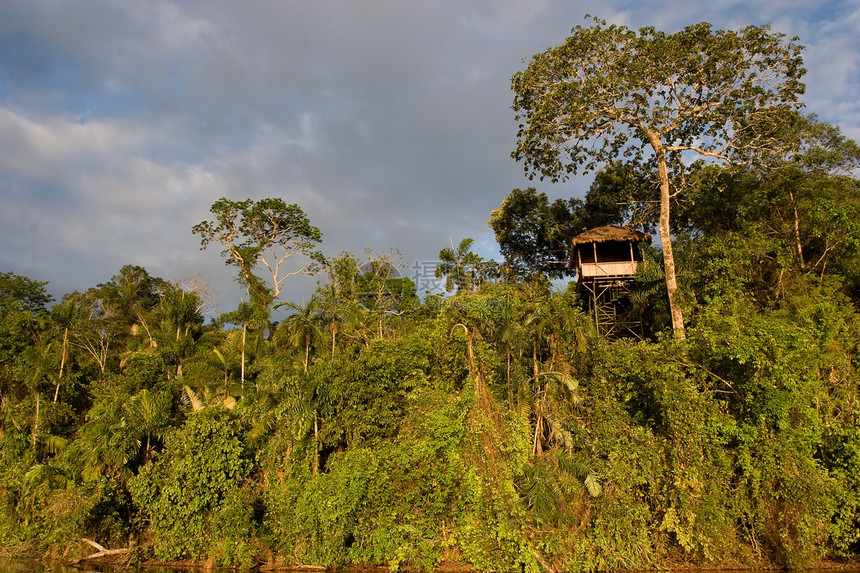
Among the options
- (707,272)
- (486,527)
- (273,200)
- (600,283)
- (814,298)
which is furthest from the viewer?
(273,200)

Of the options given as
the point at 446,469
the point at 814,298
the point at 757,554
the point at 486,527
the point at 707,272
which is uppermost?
the point at 707,272

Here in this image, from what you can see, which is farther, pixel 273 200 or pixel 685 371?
pixel 273 200

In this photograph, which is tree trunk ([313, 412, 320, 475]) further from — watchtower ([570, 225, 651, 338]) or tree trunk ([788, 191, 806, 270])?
tree trunk ([788, 191, 806, 270])

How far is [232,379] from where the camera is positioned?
2739cm

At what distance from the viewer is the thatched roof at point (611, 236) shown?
23.9m

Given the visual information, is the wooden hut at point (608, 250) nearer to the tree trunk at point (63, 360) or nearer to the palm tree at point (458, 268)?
the palm tree at point (458, 268)

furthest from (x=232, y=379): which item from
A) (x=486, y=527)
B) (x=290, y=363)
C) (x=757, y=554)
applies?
(x=757, y=554)

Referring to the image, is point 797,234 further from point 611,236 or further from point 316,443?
point 316,443

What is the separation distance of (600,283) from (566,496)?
1164 centimetres

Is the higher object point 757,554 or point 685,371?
point 685,371

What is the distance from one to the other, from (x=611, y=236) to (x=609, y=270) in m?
1.47

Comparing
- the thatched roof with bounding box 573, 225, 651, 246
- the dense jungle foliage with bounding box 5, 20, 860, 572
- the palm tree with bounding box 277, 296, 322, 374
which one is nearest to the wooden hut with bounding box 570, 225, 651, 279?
the thatched roof with bounding box 573, 225, 651, 246

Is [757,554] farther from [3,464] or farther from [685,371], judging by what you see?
[3,464]

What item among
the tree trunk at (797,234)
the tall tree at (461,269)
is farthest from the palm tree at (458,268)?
the tree trunk at (797,234)
